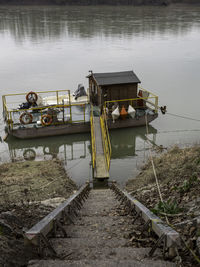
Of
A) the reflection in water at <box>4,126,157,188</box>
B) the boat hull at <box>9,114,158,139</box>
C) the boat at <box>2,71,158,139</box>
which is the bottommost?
the reflection in water at <box>4,126,157,188</box>

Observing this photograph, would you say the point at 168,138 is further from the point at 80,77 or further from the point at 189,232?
the point at 80,77

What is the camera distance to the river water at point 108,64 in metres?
16.8

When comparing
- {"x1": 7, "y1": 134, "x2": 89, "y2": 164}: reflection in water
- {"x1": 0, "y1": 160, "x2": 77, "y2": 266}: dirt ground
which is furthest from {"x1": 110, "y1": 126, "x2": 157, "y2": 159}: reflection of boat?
{"x1": 0, "y1": 160, "x2": 77, "y2": 266}: dirt ground

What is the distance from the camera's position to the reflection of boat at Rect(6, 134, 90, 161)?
637 inches

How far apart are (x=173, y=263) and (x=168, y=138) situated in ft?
49.4

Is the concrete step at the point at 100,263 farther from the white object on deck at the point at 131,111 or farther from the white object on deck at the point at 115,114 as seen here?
the white object on deck at the point at 131,111

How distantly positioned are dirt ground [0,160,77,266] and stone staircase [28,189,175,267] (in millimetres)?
328

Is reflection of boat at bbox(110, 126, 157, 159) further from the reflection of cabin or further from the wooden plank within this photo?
the wooden plank

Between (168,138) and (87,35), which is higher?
(87,35)

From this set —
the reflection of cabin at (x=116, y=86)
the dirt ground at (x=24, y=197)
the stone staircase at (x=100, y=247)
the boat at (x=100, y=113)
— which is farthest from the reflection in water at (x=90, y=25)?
the stone staircase at (x=100, y=247)

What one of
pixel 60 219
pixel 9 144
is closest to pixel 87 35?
pixel 9 144

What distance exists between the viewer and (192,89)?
26.5 meters

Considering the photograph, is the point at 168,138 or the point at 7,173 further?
the point at 168,138
